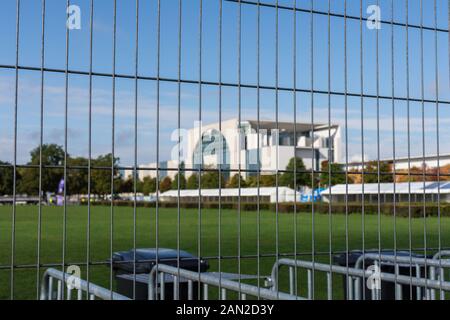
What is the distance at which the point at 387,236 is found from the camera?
20.3 m

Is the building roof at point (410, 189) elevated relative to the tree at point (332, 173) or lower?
lower

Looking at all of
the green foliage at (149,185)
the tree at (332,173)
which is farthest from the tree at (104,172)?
the green foliage at (149,185)

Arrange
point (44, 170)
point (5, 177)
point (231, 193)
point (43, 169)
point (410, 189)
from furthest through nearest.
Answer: point (231, 193) < point (44, 170) < point (5, 177) < point (410, 189) < point (43, 169)

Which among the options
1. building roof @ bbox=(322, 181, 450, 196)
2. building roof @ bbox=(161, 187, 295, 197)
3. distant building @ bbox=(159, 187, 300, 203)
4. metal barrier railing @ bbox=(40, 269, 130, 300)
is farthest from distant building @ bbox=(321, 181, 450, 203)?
metal barrier railing @ bbox=(40, 269, 130, 300)

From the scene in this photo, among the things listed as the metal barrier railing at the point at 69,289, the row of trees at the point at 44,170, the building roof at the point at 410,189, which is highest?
the row of trees at the point at 44,170

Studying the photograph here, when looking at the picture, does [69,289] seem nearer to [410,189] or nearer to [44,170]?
[410,189]

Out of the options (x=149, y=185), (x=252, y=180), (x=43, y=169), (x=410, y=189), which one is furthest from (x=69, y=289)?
(x=149, y=185)

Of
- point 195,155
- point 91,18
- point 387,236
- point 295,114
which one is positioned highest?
point 91,18

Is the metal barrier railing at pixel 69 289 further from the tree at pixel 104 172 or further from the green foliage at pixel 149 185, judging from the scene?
the green foliage at pixel 149 185
